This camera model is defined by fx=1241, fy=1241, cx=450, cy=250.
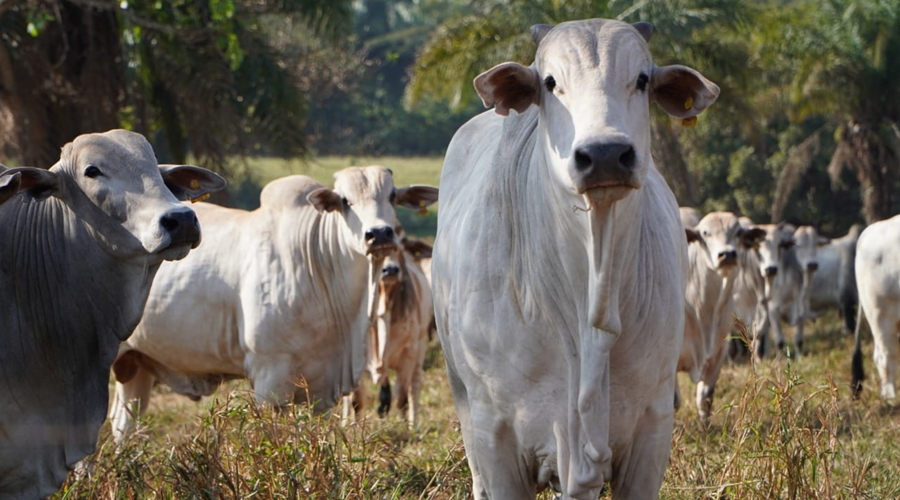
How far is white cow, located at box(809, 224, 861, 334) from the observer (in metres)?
18.5

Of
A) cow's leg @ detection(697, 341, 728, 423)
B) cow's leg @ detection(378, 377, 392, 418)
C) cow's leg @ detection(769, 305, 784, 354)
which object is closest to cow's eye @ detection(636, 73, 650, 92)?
cow's leg @ detection(697, 341, 728, 423)

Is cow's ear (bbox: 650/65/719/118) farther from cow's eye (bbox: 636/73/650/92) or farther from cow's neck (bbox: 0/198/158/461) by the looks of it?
cow's neck (bbox: 0/198/158/461)

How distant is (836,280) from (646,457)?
16713 mm

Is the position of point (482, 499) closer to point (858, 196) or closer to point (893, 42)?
point (893, 42)

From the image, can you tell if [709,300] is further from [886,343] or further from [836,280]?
[836,280]

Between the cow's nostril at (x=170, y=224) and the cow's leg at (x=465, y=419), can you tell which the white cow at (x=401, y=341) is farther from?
the cow's nostril at (x=170, y=224)

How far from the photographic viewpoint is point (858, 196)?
28.2 metres

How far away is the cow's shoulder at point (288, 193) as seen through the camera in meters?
8.14

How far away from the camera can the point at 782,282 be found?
1795cm

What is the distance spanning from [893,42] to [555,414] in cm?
1788

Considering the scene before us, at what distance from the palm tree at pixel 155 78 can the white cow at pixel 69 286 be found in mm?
7404

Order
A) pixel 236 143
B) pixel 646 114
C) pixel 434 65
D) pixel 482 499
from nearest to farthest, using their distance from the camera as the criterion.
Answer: pixel 646 114 → pixel 482 499 → pixel 236 143 → pixel 434 65

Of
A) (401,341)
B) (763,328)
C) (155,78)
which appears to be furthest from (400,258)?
(763,328)

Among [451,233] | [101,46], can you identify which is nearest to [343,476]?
[451,233]
